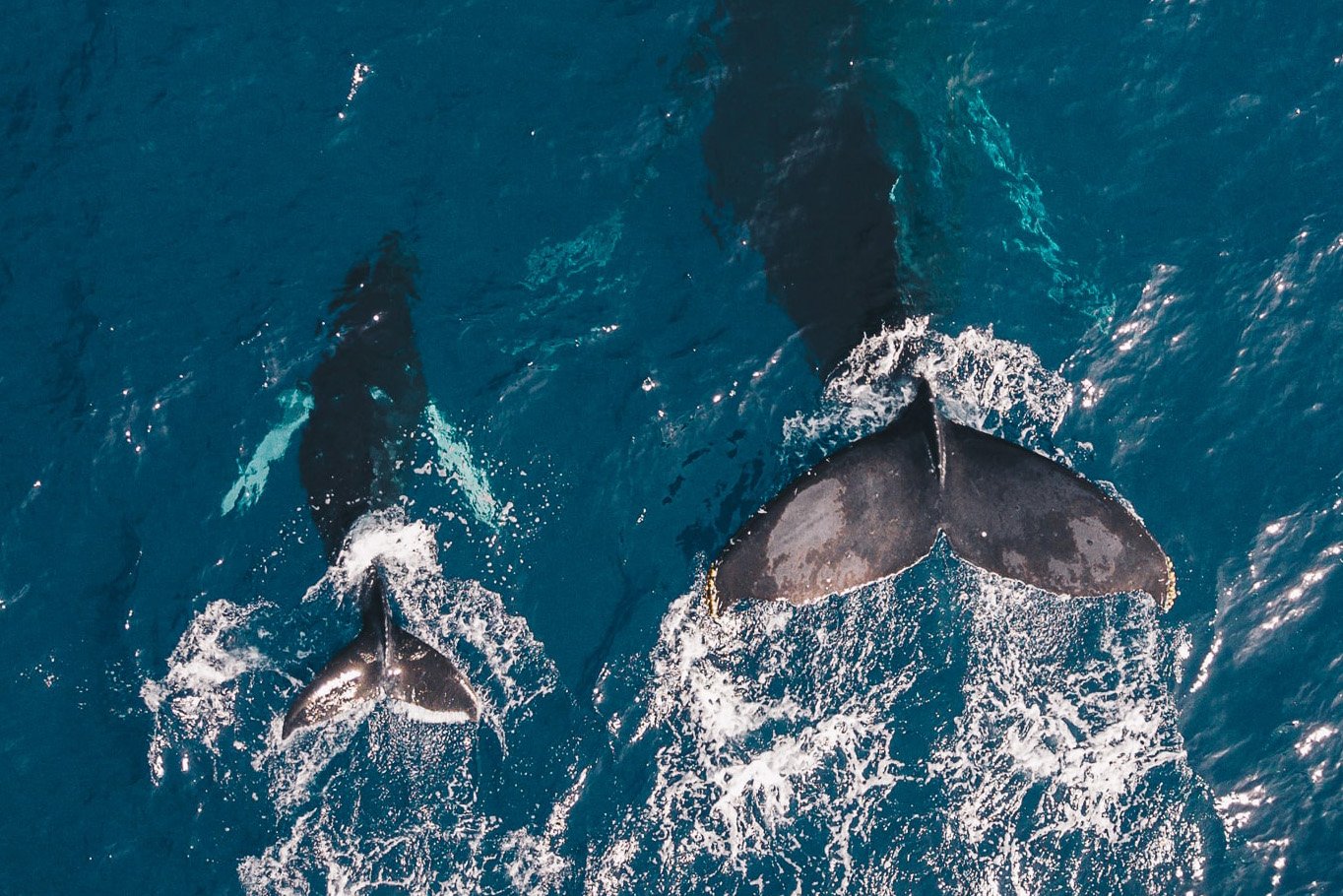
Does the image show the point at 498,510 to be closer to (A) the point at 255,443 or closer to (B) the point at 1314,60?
(A) the point at 255,443

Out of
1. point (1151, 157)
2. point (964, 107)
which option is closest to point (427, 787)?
point (964, 107)

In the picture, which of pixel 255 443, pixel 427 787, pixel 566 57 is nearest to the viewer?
pixel 427 787

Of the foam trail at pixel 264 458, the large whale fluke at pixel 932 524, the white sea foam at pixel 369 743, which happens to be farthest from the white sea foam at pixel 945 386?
the foam trail at pixel 264 458

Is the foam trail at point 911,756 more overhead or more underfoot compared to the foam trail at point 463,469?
more underfoot

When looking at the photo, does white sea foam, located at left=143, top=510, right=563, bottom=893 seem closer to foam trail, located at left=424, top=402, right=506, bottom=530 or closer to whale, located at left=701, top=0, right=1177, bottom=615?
foam trail, located at left=424, top=402, right=506, bottom=530

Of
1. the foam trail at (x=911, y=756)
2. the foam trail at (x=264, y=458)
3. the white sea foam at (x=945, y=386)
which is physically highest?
the foam trail at (x=264, y=458)

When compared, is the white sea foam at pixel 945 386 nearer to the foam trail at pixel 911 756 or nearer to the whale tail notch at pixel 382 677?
the foam trail at pixel 911 756

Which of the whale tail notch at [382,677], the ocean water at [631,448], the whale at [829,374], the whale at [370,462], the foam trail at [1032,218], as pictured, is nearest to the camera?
the whale at [829,374]

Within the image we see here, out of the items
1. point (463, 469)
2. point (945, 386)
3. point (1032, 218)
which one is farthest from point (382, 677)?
point (1032, 218)
